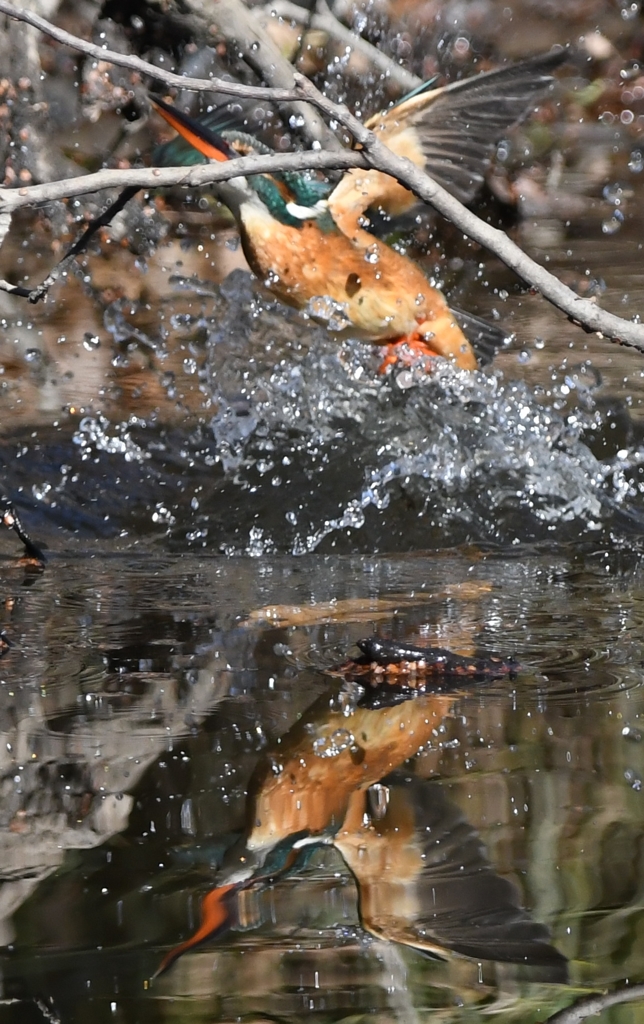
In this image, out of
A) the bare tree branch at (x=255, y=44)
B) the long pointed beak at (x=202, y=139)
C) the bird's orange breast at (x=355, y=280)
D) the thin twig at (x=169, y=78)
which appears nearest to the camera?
the thin twig at (x=169, y=78)

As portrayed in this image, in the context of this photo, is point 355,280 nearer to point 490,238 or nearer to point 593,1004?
point 490,238

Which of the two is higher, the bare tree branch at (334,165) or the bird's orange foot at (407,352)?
the bird's orange foot at (407,352)

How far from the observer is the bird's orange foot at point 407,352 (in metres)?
4.42

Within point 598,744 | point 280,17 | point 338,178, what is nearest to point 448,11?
point 280,17

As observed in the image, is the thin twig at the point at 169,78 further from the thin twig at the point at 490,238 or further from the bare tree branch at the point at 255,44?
the bare tree branch at the point at 255,44

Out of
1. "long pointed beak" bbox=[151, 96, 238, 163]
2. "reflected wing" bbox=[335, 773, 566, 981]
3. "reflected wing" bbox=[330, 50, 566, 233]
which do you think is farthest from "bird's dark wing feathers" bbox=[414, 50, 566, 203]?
"reflected wing" bbox=[335, 773, 566, 981]

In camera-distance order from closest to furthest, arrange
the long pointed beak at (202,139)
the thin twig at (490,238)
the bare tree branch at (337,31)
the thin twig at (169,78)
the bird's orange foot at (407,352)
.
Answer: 1. the thin twig at (169,78)
2. the thin twig at (490,238)
3. the long pointed beak at (202,139)
4. the bird's orange foot at (407,352)
5. the bare tree branch at (337,31)

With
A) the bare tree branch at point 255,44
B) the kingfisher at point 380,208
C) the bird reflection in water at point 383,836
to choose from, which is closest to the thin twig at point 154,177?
the bird reflection in water at point 383,836

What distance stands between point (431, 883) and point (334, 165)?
1.03m

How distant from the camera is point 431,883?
5.65 feet

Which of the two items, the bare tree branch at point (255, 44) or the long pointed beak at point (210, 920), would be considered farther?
the bare tree branch at point (255, 44)

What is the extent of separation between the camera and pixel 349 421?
14.3 ft

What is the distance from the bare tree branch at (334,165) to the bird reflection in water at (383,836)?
2.12 ft

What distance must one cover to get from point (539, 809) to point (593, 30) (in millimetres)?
8327
